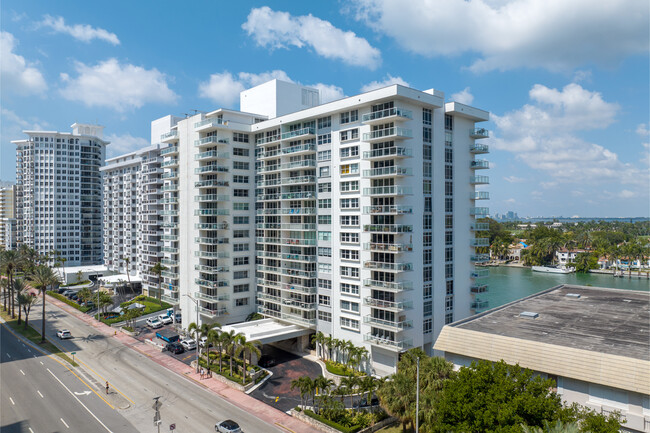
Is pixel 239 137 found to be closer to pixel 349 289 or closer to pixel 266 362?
pixel 349 289

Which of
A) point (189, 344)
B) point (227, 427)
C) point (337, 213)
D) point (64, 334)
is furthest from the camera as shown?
point (64, 334)

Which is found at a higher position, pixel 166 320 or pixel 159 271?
pixel 159 271

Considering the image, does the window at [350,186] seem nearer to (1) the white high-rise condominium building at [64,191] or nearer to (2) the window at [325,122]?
(2) the window at [325,122]

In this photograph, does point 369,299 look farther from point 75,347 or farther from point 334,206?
point 75,347

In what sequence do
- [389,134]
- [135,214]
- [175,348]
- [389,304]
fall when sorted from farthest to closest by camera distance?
1. [135,214]
2. [175,348]
3. [389,134]
4. [389,304]

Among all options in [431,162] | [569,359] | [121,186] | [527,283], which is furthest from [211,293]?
[527,283]

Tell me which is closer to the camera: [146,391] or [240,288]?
[146,391]

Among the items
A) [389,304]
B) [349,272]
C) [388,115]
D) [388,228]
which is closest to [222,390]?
[349,272]

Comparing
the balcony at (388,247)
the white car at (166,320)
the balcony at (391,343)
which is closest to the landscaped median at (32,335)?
the white car at (166,320)

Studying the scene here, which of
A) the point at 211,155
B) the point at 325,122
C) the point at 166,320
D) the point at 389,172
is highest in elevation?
the point at 325,122
